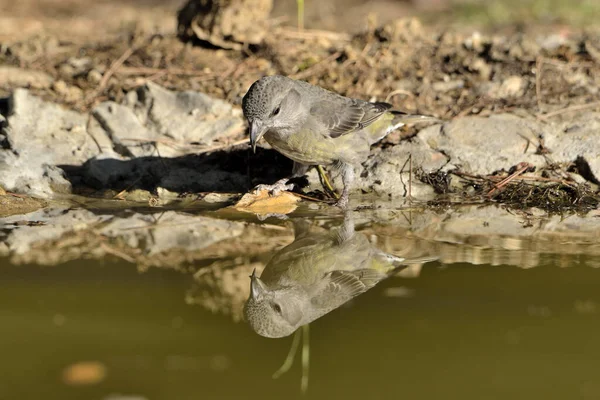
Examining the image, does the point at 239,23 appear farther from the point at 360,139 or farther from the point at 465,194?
the point at 465,194

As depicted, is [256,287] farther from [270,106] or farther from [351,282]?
[270,106]

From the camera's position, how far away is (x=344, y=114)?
586 cm

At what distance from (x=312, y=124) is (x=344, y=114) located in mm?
379

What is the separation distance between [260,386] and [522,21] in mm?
8434

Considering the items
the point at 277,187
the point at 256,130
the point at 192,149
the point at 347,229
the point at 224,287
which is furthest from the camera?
the point at 192,149

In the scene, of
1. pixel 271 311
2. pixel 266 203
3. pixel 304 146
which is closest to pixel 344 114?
pixel 304 146

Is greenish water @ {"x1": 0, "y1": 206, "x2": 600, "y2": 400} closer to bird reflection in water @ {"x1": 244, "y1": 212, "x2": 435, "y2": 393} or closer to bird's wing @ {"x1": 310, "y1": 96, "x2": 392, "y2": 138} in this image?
bird reflection in water @ {"x1": 244, "y1": 212, "x2": 435, "y2": 393}

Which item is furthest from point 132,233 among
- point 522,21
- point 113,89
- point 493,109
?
point 522,21

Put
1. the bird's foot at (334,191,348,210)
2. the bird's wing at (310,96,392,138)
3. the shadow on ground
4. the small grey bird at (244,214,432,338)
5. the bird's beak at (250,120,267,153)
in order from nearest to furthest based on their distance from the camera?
the small grey bird at (244,214,432,338) → the bird's beak at (250,120,267,153) → the bird's foot at (334,191,348,210) → the bird's wing at (310,96,392,138) → the shadow on ground

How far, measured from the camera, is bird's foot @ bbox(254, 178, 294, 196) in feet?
18.3

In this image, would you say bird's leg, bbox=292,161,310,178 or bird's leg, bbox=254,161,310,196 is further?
bird's leg, bbox=292,161,310,178

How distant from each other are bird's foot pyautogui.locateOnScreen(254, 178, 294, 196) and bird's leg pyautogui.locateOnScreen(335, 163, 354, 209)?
45 centimetres

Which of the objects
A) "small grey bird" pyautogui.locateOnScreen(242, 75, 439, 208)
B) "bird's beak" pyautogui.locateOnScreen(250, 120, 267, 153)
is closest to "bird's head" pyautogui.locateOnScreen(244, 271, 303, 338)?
"bird's beak" pyautogui.locateOnScreen(250, 120, 267, 153)

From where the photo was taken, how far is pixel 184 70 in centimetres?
752
